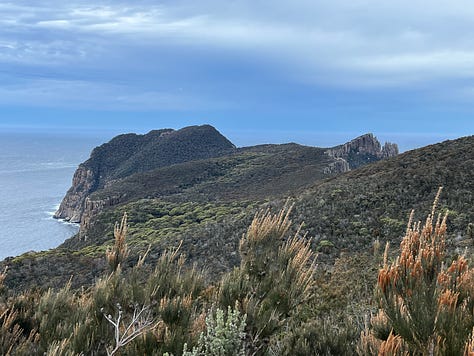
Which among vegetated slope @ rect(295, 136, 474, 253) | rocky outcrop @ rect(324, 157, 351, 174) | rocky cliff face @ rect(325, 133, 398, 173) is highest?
rocky cliff face @ rect(325, 133, 398, 173)

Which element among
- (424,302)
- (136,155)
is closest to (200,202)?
(424,302)

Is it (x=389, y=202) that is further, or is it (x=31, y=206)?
(x=31, y=206)

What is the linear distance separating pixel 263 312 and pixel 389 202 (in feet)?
54.4

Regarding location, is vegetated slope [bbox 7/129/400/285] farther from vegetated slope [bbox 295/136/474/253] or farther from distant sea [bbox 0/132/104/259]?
distant sea [bbox 0/132/104/259]

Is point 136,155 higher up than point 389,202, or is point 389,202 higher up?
point 136,155

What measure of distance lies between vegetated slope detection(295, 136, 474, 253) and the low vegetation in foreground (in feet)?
29.4

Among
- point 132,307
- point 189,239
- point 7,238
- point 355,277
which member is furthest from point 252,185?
point 132,307

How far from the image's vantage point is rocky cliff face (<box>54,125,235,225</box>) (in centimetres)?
8294

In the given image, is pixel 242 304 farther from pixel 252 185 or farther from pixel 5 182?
pixel 5 182

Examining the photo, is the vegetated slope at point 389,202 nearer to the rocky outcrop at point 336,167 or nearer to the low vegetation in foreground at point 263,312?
the low vegetation in foreground at point 263,312

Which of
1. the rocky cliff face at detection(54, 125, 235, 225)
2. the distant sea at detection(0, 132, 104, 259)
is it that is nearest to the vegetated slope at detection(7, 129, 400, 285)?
the rocky cliff face at detection(54, 125, 235, 225)

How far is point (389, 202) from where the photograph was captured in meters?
19.5

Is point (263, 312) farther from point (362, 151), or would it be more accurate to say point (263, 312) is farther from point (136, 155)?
point (136, 155)

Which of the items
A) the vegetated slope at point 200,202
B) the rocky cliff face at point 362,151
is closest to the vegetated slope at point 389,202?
the vegetated slope at point 200,202
